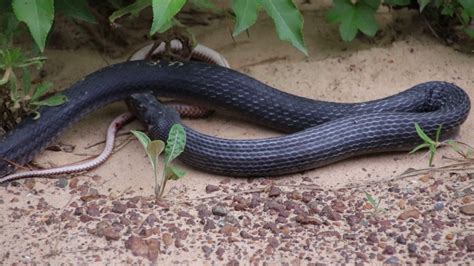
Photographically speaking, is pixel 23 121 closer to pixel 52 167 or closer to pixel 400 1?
pixel 52 167

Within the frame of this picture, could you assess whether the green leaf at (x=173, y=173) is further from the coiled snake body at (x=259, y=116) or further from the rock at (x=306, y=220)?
the rock at (x=306, y=220)

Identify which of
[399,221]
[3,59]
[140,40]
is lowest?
[140,40]

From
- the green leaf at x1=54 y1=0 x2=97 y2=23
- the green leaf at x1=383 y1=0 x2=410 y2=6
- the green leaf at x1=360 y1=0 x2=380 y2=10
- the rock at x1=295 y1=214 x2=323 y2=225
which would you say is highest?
the green leaf at x1=54 y1=0 x2=97 y2=23

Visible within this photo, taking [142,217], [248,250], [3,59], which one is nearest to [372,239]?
[248,250]

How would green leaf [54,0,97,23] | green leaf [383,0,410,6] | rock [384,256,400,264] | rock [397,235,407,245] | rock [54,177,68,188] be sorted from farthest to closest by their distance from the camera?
green leaf [383,0,410,6] < green leaf [54,0,97,23] < rock [54,177,68,188] < rock [397,235,407,245] < rock [384,256,400,264]

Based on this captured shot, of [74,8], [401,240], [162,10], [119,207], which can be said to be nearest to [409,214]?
[401,240]

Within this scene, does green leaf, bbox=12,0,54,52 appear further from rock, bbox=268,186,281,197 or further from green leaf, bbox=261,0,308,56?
rock, bbox=268,186,281,197

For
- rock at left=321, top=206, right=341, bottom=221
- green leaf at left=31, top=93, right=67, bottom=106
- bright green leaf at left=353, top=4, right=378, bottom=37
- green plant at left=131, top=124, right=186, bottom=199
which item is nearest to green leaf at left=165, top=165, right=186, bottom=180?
green plant at left=131, top=124, right=186, bottom=199
